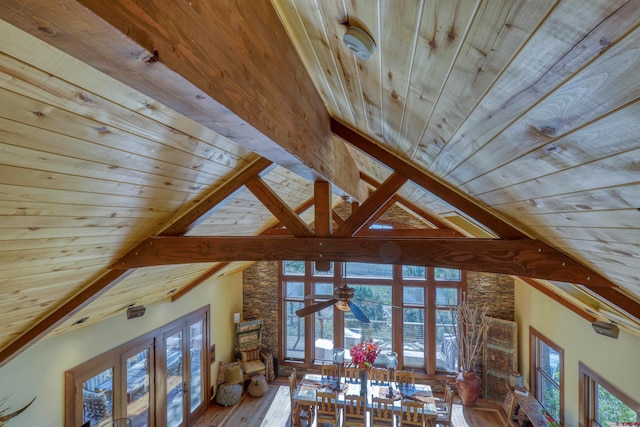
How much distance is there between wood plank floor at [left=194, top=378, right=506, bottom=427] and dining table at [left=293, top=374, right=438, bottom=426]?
0.80m

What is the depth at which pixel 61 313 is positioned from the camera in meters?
2.96

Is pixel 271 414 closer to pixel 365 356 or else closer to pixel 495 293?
pixel 365 356

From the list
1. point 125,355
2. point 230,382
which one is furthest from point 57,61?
point 230,382

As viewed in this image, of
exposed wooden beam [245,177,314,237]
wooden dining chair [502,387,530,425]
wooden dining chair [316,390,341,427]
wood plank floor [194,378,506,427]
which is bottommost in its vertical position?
wood plank floor [194,378,506,427]

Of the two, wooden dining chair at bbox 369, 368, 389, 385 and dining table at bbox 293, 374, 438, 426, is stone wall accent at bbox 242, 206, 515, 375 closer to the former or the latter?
dining table at bbox 293, 374, 438, 426

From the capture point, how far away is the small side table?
6840mm

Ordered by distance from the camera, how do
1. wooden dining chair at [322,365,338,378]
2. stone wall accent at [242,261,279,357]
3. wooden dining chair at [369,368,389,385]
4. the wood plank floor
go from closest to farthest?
the wood plank floor
wooden dining chair at [369,368,389,385]
wooden dining chair at [322,365,338,378]
stone wall accent at [242,261,279,357]

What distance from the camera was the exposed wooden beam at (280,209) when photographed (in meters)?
2.74

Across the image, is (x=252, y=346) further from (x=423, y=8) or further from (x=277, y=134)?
(x=423, y=8)

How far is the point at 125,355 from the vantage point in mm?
4621

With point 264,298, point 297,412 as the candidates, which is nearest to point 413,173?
point 297,412

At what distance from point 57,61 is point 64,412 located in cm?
427

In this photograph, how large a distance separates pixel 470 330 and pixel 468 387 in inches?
42.5

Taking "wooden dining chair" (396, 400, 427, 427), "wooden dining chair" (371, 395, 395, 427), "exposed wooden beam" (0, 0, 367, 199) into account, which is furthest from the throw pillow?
"exposed wooden beam" (0, 0, 367, 199)
